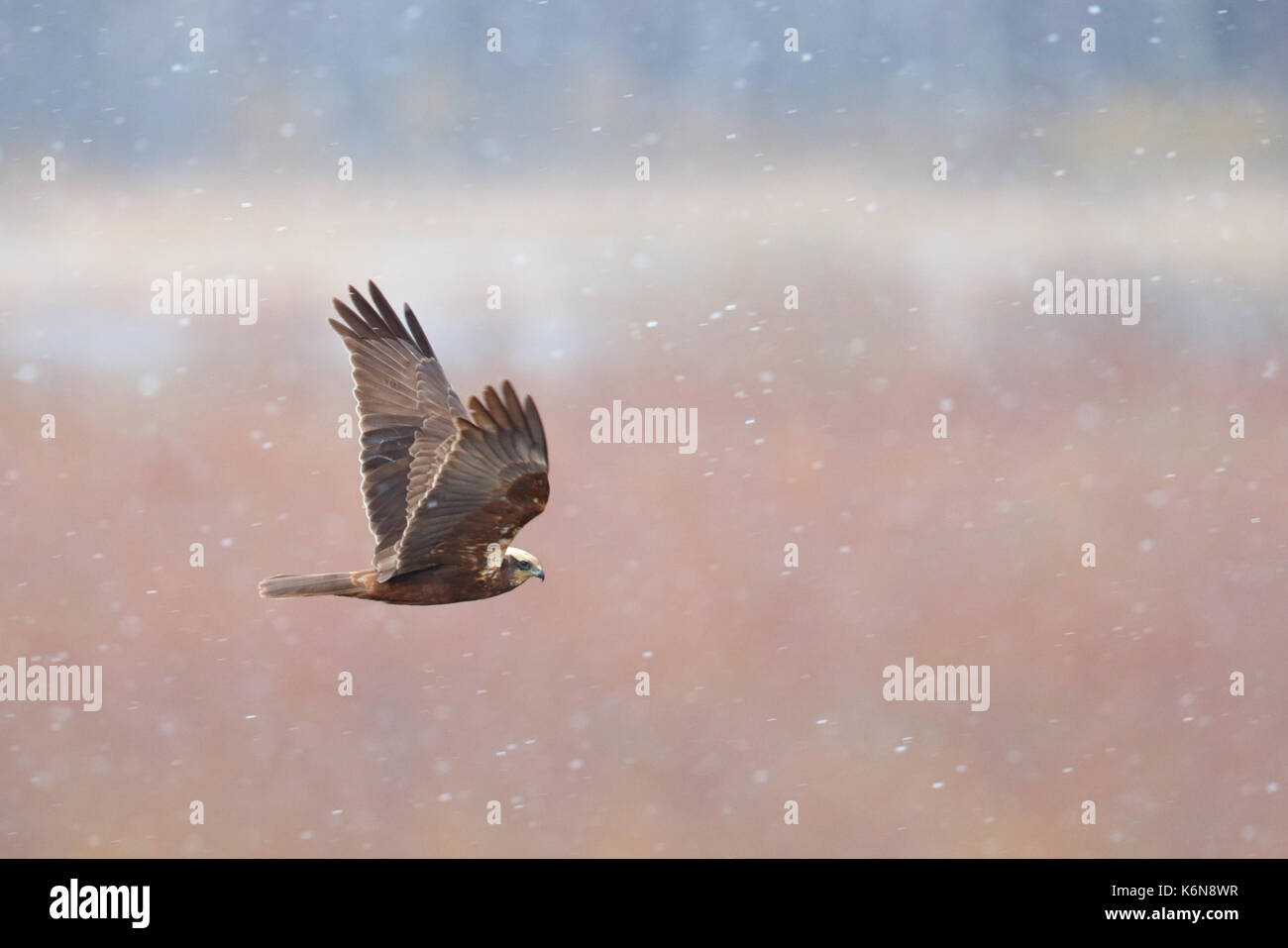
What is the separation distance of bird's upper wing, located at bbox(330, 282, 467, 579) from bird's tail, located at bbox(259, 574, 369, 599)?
155 millimetres

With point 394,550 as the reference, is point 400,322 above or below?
above

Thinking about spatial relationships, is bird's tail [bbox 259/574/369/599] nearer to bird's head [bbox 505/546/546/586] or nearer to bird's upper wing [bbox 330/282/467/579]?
bird's upper wing [bbox 330/282/467/579]

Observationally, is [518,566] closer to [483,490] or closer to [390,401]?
[483,490]

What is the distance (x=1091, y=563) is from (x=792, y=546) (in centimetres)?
539

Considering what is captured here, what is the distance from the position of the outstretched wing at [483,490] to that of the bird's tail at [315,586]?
82mm

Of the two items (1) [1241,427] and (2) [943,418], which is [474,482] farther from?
(1) [1241,427]

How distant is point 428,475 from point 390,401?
424 mm

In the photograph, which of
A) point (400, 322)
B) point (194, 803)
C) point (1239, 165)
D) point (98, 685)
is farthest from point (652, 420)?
point (1239, 165)

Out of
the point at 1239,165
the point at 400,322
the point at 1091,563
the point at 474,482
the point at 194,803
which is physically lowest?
the point at 194,803

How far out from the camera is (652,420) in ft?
19.7

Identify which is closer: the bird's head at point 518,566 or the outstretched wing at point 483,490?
the outstretched wing at point 483,490

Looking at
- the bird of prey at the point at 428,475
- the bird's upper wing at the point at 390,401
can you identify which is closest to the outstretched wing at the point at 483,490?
the bird of prey at the point at 428,475

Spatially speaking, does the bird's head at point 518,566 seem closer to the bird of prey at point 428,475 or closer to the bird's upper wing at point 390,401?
the bird of prey at point 428,475

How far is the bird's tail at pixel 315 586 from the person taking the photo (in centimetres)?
342
